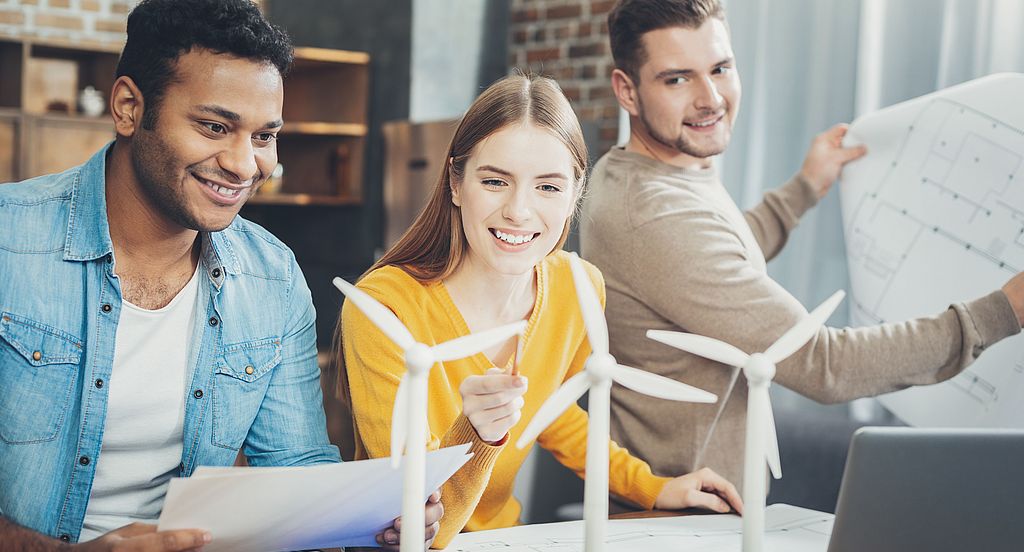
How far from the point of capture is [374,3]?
4.86 metres

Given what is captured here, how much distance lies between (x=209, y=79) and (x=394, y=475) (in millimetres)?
658

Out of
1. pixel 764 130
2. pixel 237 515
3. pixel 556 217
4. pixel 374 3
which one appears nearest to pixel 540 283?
pixel 556 217

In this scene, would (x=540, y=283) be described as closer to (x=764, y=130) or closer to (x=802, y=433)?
(x=802, y=433)

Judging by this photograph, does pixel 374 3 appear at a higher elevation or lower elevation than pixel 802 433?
higher

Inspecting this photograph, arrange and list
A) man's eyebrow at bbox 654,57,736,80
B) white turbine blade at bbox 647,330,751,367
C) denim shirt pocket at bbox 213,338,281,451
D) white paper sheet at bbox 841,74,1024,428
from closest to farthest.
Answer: white turbine blade at bbox 647,330,751,367 < denim shirt pocket at bbox 213,338,281,451 < white paper sheet at bbox 841,74,1024,428 < man's eyebrow at bbox 654,57,736,80

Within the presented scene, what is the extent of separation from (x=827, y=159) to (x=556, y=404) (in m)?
1.50

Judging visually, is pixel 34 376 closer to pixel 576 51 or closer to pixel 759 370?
pixel 759 370

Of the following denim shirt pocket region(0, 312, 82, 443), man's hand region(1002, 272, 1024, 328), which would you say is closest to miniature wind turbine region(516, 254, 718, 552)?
denim shirt pocket region(0, 312, 82, 443)

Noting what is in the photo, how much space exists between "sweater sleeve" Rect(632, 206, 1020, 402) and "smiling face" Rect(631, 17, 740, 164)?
25cm

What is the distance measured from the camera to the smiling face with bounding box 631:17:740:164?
6.84ft

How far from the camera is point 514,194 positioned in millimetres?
1667

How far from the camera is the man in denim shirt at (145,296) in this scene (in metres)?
1.49

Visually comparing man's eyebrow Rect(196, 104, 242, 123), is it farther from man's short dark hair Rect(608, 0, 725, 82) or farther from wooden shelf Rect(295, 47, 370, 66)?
wooden shelf Rect(295, 47, 370, 66)

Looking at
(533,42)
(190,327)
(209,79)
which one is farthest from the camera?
(533,42)
